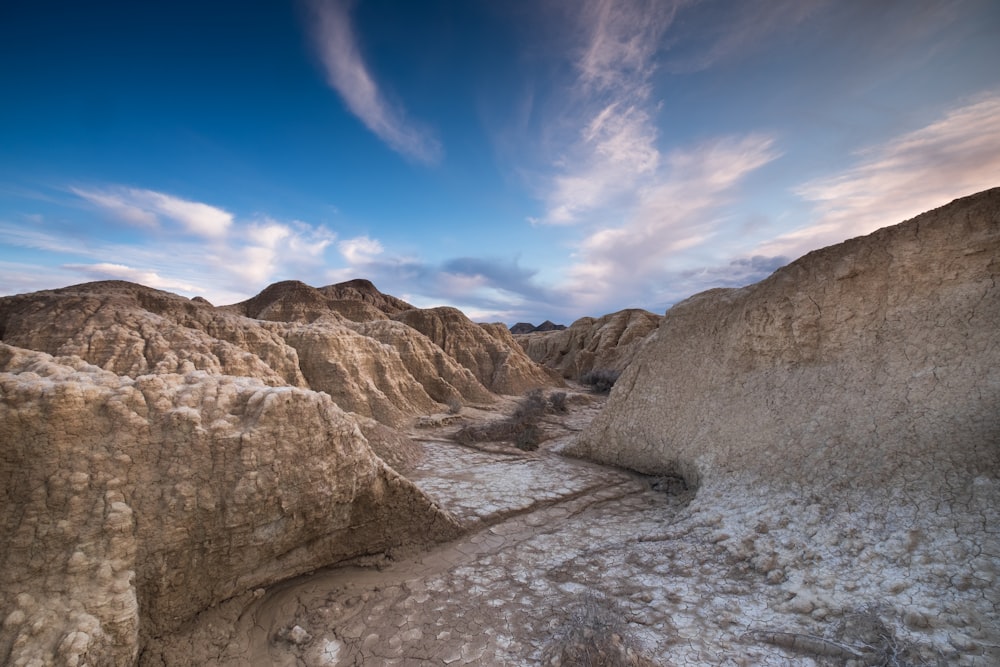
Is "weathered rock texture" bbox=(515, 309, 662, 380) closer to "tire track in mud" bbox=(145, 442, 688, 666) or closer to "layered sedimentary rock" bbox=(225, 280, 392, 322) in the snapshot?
"layered sedimentary rock" bbox=(225, 280, 392, 322)

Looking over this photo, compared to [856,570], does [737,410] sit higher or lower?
higher

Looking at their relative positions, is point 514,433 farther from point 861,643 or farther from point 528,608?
point 861,643

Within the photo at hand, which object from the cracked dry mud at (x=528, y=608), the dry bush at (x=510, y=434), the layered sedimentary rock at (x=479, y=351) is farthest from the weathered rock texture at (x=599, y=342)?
the cracked dry mud at (x=528, y=608)

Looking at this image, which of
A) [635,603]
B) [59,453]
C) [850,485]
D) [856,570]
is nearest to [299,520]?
[59,453]

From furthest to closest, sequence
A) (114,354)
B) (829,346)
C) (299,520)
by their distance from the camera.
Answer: (114,354) → (829,346) → (299,520)

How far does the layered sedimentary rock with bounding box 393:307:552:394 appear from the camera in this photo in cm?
1973

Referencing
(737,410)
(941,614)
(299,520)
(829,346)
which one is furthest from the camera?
(737,410)

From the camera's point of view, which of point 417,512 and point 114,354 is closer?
point 417,512

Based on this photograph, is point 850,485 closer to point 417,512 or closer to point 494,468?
point 417,512

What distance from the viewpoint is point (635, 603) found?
11.4 ft

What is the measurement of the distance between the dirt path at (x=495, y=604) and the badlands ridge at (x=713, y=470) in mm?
149

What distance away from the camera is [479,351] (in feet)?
68.7

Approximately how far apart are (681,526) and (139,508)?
512 cm

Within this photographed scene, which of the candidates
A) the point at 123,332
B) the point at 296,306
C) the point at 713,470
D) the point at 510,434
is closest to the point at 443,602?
the point at 713,470
